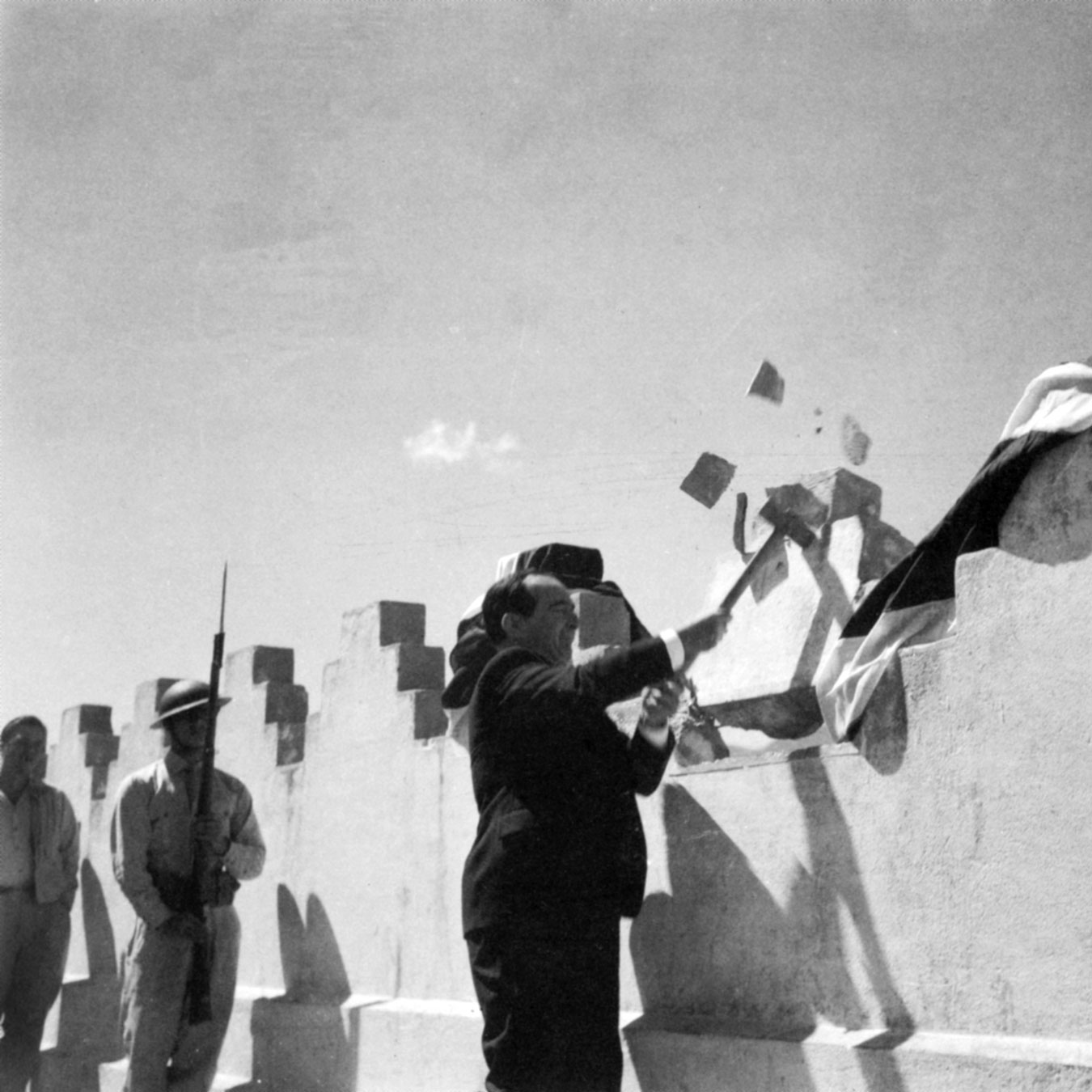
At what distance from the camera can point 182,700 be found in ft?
22.4

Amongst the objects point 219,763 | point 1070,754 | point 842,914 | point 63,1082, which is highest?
point 219,763

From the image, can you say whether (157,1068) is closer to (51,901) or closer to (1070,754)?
(51,901)

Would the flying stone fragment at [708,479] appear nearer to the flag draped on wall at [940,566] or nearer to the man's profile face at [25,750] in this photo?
the flag draped on wall at [940,566]

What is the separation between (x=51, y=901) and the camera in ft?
28.5

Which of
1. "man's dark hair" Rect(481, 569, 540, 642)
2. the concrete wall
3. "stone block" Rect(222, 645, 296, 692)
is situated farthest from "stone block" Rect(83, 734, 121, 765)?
"man's dark hair" Rect(481, 569, 540, 642)

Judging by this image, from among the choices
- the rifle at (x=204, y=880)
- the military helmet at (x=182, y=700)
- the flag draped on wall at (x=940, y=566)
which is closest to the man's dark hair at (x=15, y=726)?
the military helmet at (x=182, y=700)

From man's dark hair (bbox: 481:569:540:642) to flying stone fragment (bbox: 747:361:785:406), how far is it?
1506 millimetres

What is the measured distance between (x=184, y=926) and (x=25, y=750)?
3016 mm

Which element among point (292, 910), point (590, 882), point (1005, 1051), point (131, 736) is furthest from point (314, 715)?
point (1005, 1051)

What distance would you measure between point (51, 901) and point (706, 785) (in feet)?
17.7

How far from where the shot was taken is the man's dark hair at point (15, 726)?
29.0ft

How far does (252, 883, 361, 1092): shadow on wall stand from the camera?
650cm

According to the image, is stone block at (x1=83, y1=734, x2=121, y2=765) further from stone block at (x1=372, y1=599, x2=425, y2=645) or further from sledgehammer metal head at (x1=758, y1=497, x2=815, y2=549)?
sledgehammer metal head at (x1=758, y1=497, x2=815, y2=549)

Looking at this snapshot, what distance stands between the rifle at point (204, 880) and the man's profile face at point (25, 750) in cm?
274
